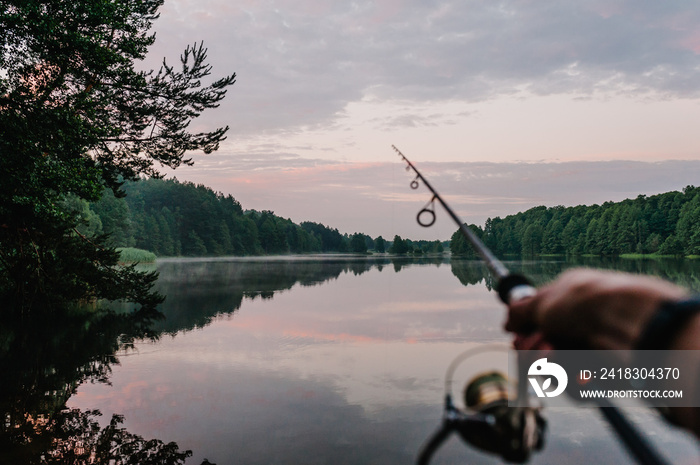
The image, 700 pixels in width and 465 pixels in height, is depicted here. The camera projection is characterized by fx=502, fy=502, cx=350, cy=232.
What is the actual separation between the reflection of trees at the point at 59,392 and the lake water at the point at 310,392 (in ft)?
1.16

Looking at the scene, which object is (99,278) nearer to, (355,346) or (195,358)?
(195,358)

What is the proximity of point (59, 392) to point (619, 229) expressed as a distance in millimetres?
101614

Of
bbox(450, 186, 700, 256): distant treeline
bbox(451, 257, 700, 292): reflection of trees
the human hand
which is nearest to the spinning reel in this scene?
the human hand

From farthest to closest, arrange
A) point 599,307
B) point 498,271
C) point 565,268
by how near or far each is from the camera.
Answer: point 565,268 → point 498,271 → point 599,307

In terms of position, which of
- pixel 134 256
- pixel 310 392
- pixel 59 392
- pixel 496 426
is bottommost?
pixel 310 392

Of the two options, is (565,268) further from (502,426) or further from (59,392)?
(502,426)

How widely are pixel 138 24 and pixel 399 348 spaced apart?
14.5 m

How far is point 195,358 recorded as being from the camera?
13672 millimetres

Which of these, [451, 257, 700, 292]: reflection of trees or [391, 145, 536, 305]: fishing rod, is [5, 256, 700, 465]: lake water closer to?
[391, 145, 536, 305]: fishing rod

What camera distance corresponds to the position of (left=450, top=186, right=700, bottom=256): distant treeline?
8562 cm

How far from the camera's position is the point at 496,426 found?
4.46ft

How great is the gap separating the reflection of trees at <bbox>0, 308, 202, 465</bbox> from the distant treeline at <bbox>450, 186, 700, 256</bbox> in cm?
7020

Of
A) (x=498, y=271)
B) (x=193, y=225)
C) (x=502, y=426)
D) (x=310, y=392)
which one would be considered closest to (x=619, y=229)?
(x=193, y=225)

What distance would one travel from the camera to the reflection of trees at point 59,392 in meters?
7.13
